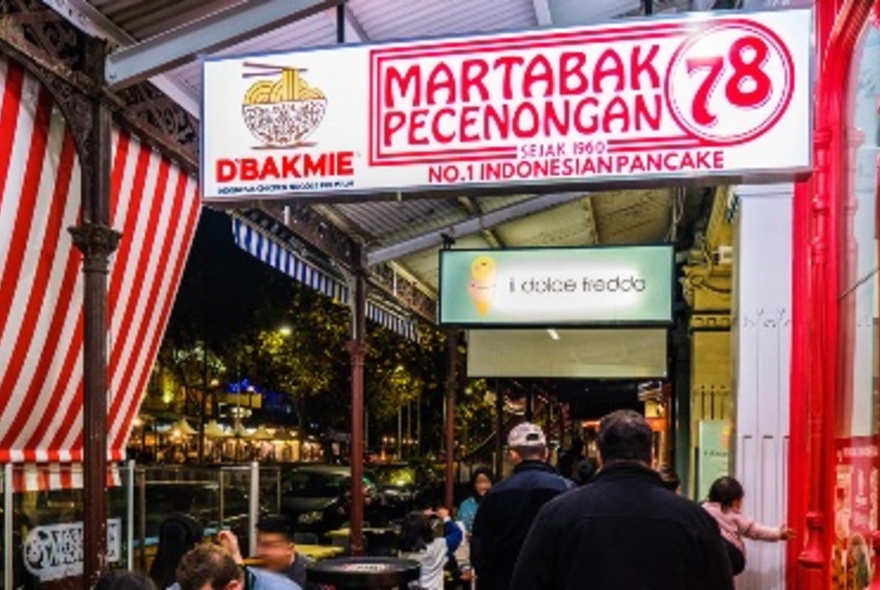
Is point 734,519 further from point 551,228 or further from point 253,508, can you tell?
point 551,228

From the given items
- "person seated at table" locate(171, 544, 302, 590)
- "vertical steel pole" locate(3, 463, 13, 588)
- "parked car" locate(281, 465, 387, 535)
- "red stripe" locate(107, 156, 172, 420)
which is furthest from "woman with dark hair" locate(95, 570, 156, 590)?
"parked car" locate(281, 465, 387, 535)

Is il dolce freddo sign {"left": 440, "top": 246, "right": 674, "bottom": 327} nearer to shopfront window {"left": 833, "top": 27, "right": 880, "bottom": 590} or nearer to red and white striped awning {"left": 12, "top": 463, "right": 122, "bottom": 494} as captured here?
red and white striped awning {"left": 12, "top": 463, "right": 122, "bottom": 494}

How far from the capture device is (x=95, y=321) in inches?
271

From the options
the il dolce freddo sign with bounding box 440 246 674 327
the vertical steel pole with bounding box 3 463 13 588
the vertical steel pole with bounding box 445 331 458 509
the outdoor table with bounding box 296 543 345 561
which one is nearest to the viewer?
the vertical steel pole with bounding box 3 463 13 588

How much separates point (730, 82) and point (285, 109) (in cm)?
247

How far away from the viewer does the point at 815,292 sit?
7.41 m

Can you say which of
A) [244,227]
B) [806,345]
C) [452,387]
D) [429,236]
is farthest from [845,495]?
[452,387]

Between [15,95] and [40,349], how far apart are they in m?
1.74

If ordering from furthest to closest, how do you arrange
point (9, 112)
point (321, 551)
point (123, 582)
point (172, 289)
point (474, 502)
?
1. point (321, 551)
2. point (474, 502)
3. point (172, 289)
4. point (9, 112)
5. point (123, 582)

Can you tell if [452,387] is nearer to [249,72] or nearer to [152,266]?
[152,266]

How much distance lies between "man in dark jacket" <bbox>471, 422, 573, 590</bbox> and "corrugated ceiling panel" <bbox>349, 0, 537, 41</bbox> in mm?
3306

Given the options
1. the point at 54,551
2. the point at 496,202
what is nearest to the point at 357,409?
the point at 496,202

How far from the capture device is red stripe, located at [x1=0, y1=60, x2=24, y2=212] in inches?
267

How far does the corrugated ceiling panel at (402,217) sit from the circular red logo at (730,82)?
703cm
